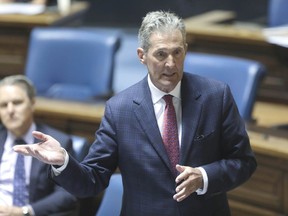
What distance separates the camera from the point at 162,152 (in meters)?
1.23

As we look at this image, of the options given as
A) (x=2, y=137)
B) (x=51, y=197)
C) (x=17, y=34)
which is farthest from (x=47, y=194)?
(x=17, y=34)

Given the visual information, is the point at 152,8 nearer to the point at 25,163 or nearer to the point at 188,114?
the point at 25,163

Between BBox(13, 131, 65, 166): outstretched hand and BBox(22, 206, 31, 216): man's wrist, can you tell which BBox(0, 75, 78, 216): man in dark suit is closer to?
BBox(22, 206, 31, 216): man's wrist

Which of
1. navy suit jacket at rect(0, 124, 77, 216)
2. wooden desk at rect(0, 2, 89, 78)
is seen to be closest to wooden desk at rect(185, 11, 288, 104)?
wooden desk at rect(0, 2, 89, 78)

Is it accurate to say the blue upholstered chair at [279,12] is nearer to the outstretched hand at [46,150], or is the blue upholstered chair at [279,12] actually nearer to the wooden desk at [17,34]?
the wooden desk at [17,34]

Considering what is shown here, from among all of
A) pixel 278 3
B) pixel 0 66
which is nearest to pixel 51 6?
pixel 0 66

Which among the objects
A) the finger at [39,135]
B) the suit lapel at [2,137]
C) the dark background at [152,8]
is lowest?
the dark background at [152,8]

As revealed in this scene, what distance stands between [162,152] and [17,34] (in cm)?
245

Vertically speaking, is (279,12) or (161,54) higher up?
(161,54)

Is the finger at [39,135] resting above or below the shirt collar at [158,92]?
below

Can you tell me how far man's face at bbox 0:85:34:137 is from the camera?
193cm

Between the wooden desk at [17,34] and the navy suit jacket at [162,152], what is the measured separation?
2.21 m

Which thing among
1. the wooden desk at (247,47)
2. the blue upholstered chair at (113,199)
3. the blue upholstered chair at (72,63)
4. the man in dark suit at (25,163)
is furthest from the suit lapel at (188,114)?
the wooden desk at (247,47)

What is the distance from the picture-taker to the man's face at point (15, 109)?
75.9 inches
